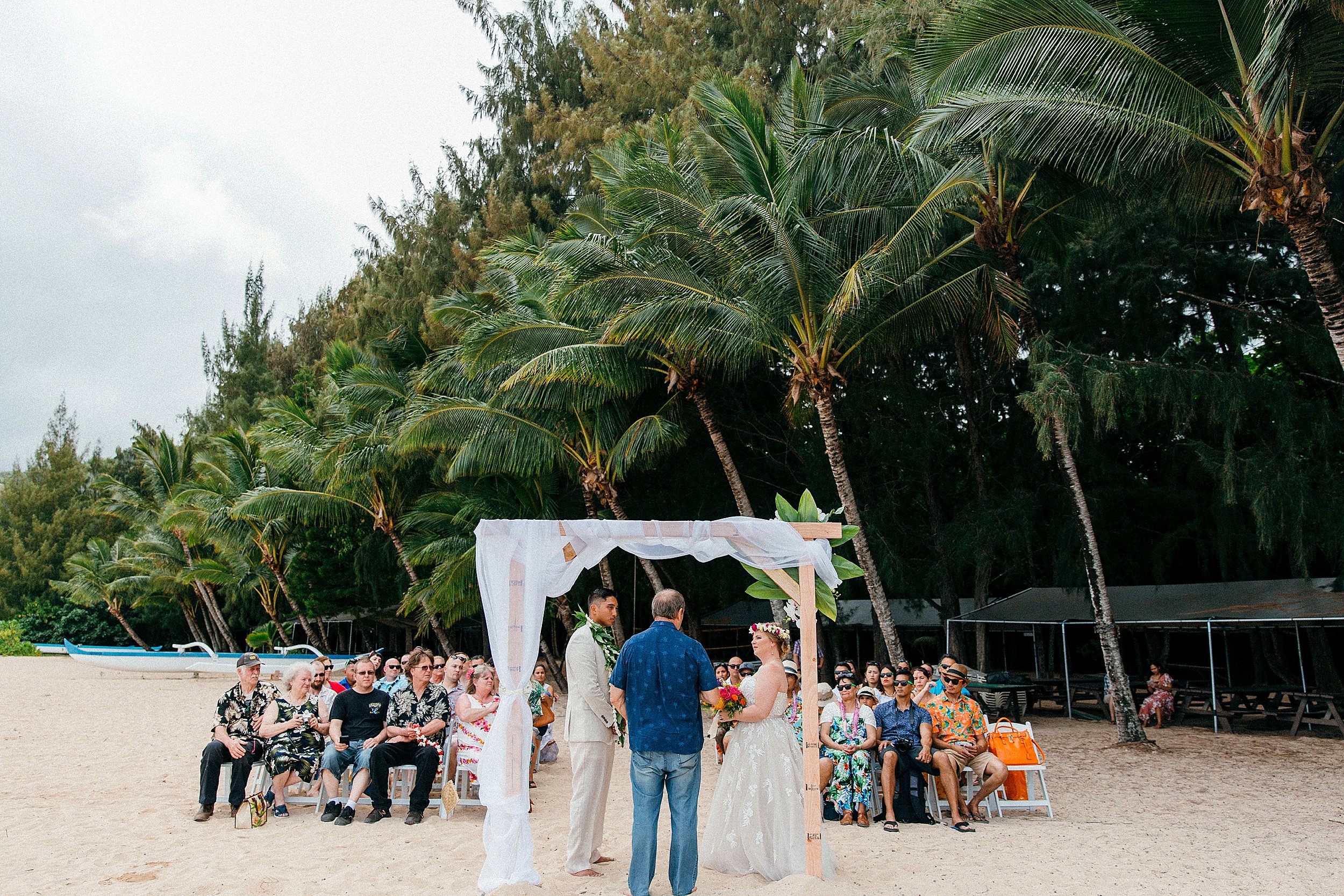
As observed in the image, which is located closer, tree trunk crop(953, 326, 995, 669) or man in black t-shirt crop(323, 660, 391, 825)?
man in black t-shirt crop(323, 660, 391, 825)

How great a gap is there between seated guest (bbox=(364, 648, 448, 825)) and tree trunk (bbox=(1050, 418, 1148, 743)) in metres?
8.26

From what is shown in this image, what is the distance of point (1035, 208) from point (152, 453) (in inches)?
1463

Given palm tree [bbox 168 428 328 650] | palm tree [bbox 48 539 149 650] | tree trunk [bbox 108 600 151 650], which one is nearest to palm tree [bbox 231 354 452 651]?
palm tree [bbox 168 428 328 650]

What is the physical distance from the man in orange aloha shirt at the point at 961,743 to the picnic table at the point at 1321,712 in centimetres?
754

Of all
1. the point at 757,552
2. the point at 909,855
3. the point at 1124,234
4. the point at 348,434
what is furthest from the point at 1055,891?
the point at 348,434

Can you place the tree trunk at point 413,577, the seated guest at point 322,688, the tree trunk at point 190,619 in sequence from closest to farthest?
the seated guest at point 322,688, the tree trunk at point 413,577, the tree trunk at point 190,619

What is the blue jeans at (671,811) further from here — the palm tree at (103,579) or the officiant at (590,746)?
the palm tree at (103,579)

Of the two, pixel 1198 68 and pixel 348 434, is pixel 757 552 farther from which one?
pixel 348 434

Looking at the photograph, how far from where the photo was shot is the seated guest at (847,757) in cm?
727

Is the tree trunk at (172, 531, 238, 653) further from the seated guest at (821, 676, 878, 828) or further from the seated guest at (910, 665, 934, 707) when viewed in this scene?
the seated guest at (821, 676, 878, 828)

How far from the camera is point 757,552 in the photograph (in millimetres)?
5848

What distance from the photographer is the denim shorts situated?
755cm

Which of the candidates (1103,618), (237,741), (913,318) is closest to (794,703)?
(237,741)

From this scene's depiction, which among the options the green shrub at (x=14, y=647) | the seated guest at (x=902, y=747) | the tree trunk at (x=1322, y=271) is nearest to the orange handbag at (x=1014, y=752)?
the seated guest at (x=902, y=747)
